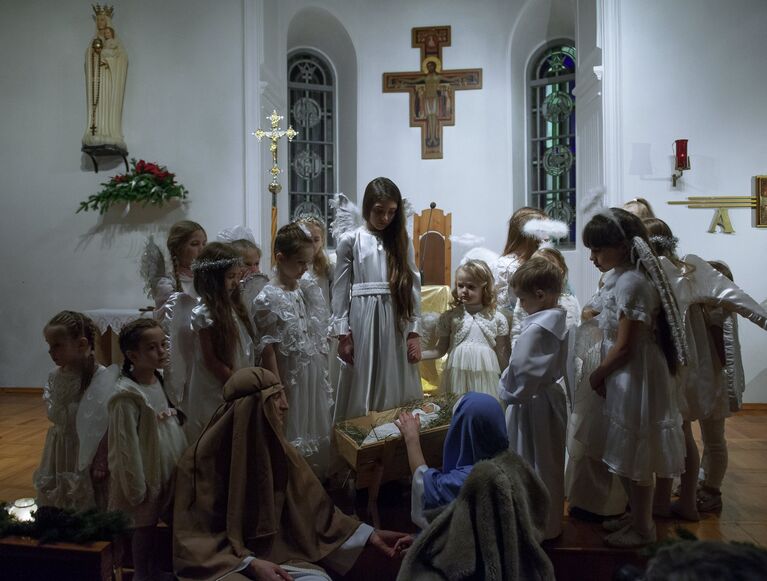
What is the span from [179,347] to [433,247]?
4156mm

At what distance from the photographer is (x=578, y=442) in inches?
123

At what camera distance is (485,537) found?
1756mm

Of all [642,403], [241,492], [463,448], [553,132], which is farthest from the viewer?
[553,132]

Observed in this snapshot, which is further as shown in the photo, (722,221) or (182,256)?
(722,221)

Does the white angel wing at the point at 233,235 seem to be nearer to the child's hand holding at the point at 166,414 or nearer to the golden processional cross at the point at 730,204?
the child's hand holding at the point at 166,414

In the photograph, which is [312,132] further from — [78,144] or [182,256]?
[182,256]

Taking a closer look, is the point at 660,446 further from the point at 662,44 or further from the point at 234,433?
the point at 662,44

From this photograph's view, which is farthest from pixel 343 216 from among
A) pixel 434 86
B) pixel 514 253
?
pixel 434 86

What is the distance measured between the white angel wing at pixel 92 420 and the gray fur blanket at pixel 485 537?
4.39 ft

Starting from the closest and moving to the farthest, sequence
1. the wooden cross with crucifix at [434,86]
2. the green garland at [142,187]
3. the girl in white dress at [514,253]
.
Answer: the girl in white dress at [514,253] → the green garland at [142,187] → the wooden cross with crucifix at [434,86]

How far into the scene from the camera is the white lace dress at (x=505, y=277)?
3693 millimetres

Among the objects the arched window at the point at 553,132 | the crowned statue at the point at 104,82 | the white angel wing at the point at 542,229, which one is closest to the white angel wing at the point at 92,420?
the white angel wing at the point at 542,229

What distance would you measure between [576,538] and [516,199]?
18.5 feet

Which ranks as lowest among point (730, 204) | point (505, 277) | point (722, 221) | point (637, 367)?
point (637, 367)
